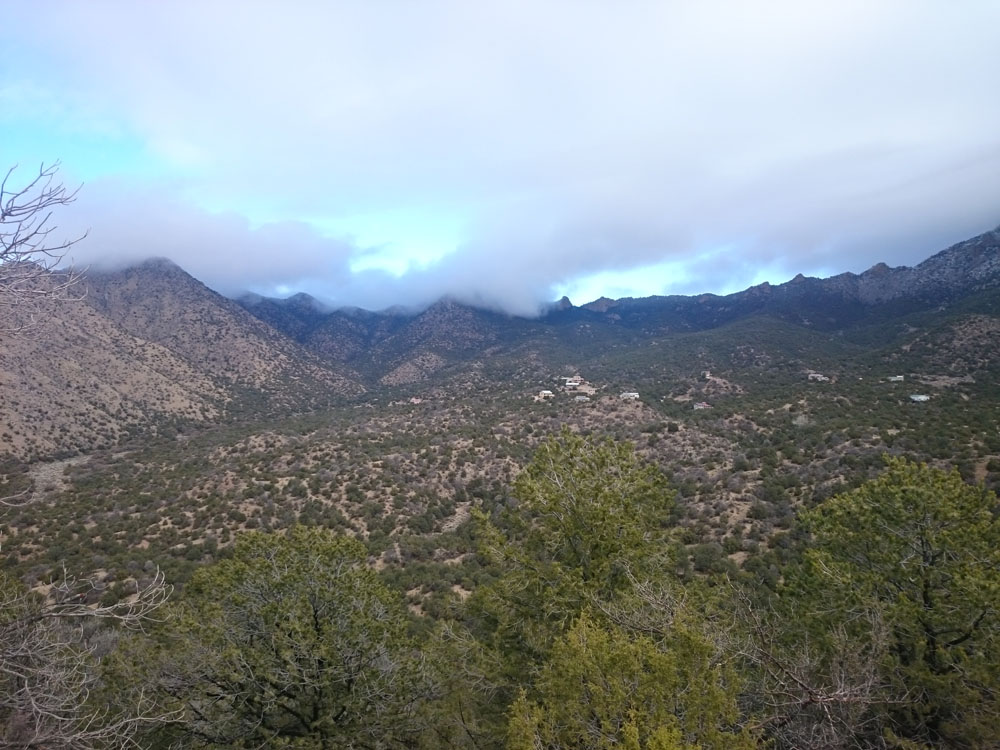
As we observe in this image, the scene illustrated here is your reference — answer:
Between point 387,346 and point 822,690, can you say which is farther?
point 387,346

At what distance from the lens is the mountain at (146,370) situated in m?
45.8

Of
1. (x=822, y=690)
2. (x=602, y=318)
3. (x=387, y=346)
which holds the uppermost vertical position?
(x=602, y=318)

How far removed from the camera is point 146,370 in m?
60.8

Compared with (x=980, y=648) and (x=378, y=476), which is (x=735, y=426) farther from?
(x=980, y=648)

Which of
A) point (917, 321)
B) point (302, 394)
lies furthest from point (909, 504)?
point (917, 321)

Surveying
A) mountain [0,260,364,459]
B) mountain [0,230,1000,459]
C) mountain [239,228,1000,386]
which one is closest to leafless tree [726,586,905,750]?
mountain [0,260,364,459]

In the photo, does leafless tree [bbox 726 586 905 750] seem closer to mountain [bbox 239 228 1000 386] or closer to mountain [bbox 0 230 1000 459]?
mountain [bbox 0 230 1000 459]

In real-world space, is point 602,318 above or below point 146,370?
above

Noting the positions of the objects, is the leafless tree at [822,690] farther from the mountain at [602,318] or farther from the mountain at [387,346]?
the mountain at [602,318]

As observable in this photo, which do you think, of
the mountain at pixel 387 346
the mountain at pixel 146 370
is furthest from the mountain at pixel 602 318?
the mountain at pixel 146 370

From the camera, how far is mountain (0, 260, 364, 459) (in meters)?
45.8

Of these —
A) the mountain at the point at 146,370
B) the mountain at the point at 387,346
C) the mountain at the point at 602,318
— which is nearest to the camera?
the mountain at the point at 146,370

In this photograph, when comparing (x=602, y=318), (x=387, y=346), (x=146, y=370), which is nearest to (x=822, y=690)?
(x=146, y=370)

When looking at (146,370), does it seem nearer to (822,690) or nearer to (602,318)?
(822,690)
